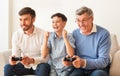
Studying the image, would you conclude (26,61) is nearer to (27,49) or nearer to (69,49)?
(27,49)

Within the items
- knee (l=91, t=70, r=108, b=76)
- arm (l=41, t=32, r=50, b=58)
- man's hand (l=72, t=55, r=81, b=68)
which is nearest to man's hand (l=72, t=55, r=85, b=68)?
man's hand (l=72, t=55, r=81, b=68)

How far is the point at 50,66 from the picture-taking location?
2.52 m

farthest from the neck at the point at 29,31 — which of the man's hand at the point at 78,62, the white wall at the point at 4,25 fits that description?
the white wall at the point at 4,25

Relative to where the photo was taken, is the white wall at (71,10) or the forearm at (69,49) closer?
the forearm at (69,49)

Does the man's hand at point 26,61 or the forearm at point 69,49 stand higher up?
the forearm at point 69,49

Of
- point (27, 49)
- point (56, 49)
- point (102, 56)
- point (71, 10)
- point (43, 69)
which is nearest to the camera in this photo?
point (102, 56)

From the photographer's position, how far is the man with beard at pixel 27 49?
2459mm

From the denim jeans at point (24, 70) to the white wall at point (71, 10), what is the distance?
41.2 inches

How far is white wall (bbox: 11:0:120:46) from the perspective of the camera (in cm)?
318

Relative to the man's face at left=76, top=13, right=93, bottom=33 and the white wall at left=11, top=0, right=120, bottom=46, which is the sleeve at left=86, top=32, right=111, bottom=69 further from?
the white wall at left=11, top=0, right=120, bottom=46

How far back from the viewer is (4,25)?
3588 mm

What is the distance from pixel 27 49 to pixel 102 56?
2.53 feet

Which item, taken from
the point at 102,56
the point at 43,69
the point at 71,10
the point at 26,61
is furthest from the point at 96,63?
the point at 71,10

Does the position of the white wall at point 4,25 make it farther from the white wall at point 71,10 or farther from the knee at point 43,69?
the knee at point 43,69
